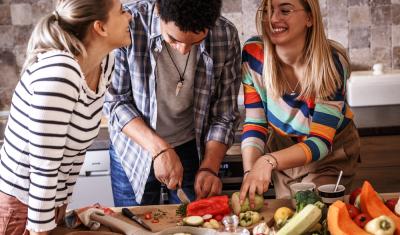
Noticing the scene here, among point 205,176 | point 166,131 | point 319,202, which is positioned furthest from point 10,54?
point 319,202

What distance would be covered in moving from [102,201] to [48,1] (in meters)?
1.19

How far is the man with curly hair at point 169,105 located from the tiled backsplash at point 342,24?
1294mm

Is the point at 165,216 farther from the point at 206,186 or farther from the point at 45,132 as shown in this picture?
the point at 45,132

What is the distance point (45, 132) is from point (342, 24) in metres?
2.33

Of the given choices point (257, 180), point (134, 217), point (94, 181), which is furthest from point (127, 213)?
point (94, 181)

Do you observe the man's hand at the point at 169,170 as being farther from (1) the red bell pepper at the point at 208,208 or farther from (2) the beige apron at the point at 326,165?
(2) the beige apron at the point at 326,165

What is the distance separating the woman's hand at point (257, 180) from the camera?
67.6 inches

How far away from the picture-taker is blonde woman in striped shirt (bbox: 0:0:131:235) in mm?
1374

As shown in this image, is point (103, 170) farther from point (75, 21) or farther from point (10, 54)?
point (75, 21)

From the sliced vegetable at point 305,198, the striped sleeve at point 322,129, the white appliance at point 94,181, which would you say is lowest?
the white appliance at point 94,181

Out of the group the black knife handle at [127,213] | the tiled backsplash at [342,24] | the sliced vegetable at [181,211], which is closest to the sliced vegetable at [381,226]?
the sliced vegetable at [181,211]

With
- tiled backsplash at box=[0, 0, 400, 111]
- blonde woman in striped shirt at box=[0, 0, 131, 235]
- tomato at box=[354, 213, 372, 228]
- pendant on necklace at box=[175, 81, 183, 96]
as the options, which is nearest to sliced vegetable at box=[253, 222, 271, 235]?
tomato at box=[354, 213, 372, 228]

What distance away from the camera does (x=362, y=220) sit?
4.78 ft

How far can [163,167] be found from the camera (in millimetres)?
1880
